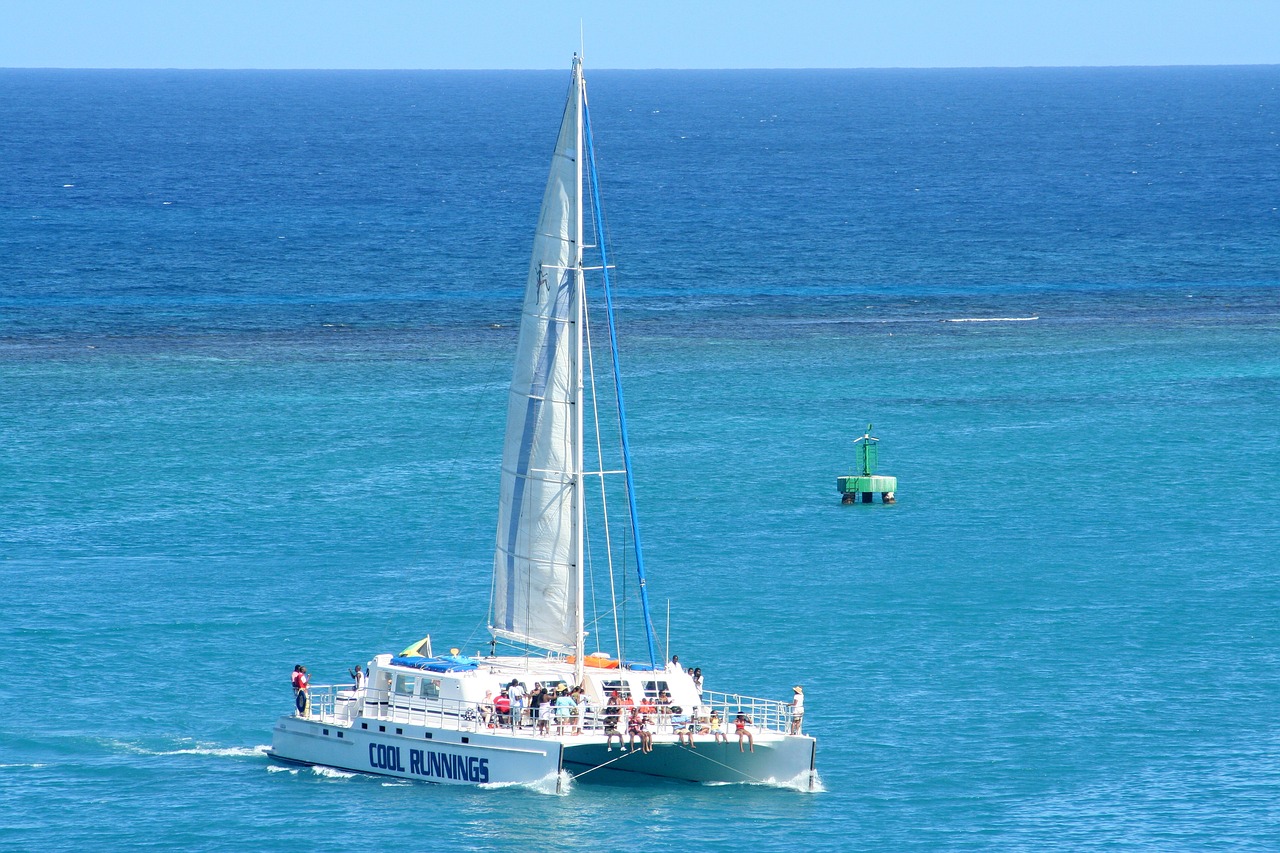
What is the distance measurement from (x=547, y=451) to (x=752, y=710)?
392 inches

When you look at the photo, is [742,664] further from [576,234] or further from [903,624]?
[576,234]

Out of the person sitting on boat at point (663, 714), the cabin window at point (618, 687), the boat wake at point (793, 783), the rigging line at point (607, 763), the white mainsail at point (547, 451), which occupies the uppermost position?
the white mainsail at point (547, 451)

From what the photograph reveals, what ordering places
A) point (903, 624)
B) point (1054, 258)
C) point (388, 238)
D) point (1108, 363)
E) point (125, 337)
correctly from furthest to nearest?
1. point (388, 238)
2. point (1054, 258)
3. point (125, 337)
4. point (1108, 363)
5. point (903, 624)

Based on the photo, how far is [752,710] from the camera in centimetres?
5756

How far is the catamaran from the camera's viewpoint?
2104 inches

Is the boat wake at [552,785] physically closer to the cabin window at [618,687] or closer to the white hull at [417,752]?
the white hull at [417,752]

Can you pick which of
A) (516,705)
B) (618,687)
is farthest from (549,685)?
(618,687)

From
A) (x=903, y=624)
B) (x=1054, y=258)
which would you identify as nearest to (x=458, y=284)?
(x=1054, y=258)

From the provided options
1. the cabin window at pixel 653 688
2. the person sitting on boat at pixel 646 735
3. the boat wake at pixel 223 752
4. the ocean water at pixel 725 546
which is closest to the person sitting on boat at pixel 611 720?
the person sitting on boat at pixel 646 735

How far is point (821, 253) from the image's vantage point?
607ft

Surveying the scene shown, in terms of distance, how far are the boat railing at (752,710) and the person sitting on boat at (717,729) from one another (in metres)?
0.19

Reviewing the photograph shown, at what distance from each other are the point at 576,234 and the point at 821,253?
5228 inches

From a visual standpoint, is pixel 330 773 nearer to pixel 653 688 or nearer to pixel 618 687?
pixel 618 687

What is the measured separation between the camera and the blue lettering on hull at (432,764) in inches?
2117
